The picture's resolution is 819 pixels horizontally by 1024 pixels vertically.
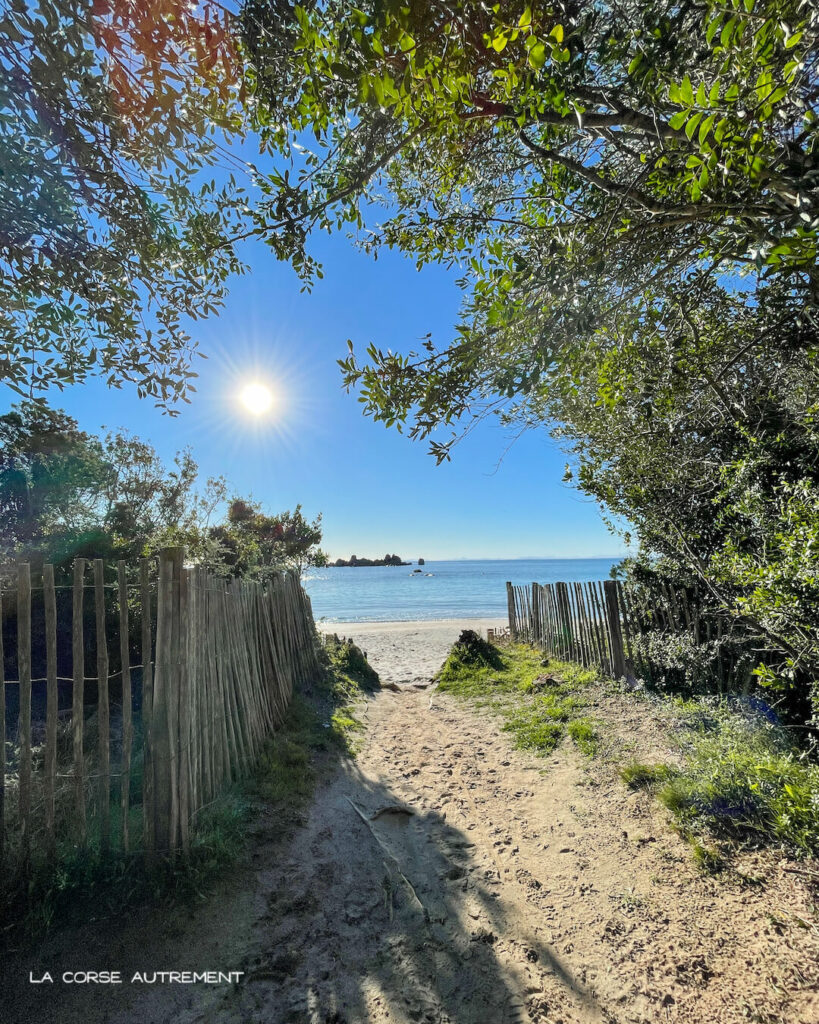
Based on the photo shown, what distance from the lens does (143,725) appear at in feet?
9.62

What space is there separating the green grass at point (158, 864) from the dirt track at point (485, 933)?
0.18m

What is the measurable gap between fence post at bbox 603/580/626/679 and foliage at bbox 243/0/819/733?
6.77 ft

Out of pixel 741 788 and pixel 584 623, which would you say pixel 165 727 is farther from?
pixel 584 623

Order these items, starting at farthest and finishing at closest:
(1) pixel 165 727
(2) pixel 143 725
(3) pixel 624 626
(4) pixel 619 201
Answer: (3) pixel 624 626 → (1) pixel 165 727 → (2) pixel 143 725 → (4) pixel 619 201

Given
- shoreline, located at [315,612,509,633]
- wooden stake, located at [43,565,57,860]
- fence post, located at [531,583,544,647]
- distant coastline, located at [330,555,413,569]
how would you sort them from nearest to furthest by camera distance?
wooden stake, located at [43,565,57,860] → fence post, located at [531,583,544,647] → shoreline, located at [315,612,509,633] → distant coastline, located at [330,555,413,569]

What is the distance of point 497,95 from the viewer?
2.48m

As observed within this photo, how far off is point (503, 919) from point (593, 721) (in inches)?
125

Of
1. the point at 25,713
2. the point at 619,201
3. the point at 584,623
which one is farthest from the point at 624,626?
the point at 25,713

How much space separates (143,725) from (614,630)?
643 centimetres

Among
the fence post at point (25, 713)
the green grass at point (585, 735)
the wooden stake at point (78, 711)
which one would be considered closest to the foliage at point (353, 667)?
the green grass at point (585, 735)

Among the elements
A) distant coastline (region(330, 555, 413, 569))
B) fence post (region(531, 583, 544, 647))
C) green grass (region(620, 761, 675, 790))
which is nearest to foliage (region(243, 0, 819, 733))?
green grass (region(620, 761, 675, 790))

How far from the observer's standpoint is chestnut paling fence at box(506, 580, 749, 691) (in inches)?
212

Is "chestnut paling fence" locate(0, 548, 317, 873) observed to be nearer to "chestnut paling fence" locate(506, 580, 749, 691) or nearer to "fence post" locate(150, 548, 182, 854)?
"fence post" locate(150, 548, 182, 854)

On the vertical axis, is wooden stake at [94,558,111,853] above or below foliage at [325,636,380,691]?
above
